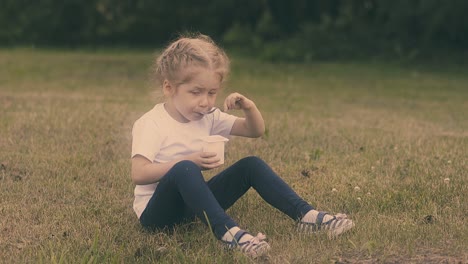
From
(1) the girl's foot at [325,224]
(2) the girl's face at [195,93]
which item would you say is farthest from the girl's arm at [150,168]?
(1) the girl's foot at [325,224]

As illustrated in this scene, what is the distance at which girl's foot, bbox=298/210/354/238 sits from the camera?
4.26 meters

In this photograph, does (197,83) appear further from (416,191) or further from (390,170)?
(390,170)

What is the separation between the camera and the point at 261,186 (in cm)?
440

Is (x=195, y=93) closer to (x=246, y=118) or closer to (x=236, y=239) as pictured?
(x=246, y=118)

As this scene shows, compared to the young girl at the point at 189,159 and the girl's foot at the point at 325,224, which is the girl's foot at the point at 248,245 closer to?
the young girl at the point at 189,159

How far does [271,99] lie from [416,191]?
669cm

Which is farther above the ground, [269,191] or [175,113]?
[175,113]

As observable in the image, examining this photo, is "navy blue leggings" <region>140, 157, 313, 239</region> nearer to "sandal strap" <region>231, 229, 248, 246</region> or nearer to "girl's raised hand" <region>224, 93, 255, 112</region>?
"sandal strap" <region>231, 229, 248, 246</region>

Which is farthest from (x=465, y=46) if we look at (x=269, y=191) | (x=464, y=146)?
(x=269, y=191)

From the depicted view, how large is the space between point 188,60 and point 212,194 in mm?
739

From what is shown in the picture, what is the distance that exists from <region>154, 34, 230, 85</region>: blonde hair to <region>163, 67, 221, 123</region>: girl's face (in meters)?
0.03

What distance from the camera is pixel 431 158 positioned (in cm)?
654

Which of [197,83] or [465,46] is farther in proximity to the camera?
[465,46]

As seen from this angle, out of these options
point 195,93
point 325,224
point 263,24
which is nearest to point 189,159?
point 195,93
